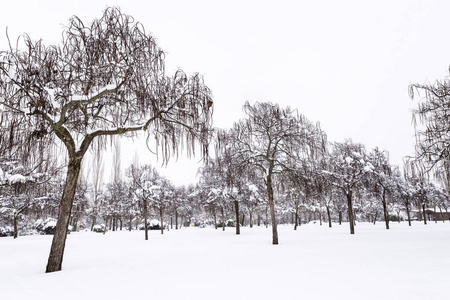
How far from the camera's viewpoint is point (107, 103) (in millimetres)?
6426

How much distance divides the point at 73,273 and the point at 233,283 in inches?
147

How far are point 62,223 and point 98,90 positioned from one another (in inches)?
132

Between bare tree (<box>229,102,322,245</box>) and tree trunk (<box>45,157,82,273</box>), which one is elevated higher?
bare tree (<box>229,102,322,245</box>)

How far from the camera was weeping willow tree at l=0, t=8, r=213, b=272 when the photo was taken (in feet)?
17.7

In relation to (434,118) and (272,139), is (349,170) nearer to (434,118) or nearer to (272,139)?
(272,139)

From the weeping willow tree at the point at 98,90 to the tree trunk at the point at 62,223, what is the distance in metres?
0.02

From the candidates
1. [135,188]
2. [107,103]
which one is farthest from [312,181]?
[135,188]

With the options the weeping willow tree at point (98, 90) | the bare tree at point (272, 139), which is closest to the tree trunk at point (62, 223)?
the weeping willow tree at point (98, 90)

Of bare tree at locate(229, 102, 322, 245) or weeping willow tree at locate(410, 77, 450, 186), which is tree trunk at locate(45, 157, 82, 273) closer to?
bare tree at locate(229, 102, 322, 245)

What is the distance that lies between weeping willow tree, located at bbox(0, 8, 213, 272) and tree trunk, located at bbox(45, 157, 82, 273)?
0.02 meters

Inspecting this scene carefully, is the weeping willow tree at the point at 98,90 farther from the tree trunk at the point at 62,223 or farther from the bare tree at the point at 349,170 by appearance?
the bare tree at the point at 349,170

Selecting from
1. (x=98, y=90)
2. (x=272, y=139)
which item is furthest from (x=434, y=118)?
(x=98, y=90)

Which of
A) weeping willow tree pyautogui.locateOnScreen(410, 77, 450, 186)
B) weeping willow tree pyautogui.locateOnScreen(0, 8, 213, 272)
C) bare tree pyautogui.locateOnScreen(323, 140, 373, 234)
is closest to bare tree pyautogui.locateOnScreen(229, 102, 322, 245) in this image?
weeping willow tree pyautogui.locateOnScreen(410, 77, 450, 186)

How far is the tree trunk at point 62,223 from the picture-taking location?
5988 millimetres
